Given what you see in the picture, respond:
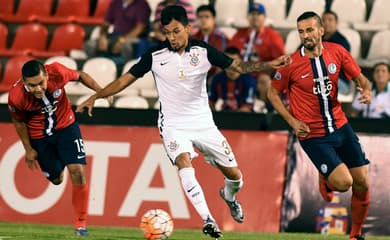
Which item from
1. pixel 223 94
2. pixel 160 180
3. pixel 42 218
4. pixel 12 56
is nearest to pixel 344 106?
pixel 223 94

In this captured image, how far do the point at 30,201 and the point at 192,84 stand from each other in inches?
172

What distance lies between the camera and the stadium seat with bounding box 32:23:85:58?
20766 mm

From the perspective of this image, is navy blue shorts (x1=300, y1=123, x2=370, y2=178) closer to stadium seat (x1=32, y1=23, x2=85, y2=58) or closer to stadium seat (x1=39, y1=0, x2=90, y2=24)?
stadium seat (x1=32, y1=23, x2=85, y2=58)

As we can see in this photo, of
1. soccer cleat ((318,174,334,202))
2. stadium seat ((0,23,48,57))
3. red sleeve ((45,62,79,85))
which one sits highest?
red sleeve ((45,62,79,85))

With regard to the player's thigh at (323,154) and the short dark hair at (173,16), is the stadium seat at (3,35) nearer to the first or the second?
the short dark hair at (173,16)

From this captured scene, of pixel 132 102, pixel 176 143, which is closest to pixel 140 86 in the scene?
pixel 132 102

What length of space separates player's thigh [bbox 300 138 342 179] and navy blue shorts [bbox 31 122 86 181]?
2.58m

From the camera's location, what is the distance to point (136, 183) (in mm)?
16375

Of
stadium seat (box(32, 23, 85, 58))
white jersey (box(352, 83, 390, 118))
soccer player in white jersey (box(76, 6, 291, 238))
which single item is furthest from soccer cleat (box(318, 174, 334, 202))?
stadium seat (box(32, 23, 85, 58))

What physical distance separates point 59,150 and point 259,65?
8.82 ft

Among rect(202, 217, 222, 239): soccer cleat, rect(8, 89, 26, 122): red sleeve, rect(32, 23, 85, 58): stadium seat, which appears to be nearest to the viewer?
rect(202, 217, 222, 239): soccer cleat

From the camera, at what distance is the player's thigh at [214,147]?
13117 millimetres

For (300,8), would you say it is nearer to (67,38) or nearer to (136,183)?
(67,38)

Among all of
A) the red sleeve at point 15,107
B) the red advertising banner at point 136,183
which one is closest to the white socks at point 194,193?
the red sleeve at point 15,107
